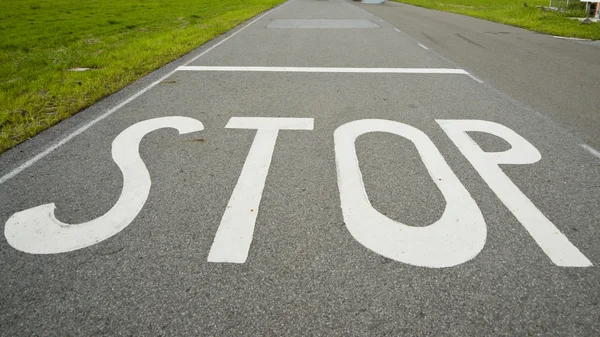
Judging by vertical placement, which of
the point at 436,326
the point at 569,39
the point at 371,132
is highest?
the point at 569,39

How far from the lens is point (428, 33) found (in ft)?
41.0

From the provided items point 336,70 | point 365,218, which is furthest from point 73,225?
point 336,70

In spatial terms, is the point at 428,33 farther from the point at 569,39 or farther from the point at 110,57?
the point at 110,57

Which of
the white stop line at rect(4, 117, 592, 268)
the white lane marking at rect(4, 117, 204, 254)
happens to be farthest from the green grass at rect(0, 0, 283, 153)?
the white stop line at rect(4, 117, 592, 268)

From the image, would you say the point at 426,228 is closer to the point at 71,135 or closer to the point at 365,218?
the point at 365,218

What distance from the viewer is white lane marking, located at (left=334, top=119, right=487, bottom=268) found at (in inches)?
92.0

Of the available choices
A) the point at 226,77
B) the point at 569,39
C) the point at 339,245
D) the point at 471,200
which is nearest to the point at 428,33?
the point at 569,39

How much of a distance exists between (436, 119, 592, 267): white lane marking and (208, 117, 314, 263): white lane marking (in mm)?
1698

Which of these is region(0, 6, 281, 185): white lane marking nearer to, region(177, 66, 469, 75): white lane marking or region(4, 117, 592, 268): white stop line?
region(4, 117, 592, 268): white stop line

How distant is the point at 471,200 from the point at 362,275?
1237 mm

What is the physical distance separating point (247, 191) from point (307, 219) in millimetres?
628

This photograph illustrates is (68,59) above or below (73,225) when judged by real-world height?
above

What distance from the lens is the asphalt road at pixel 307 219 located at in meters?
1.97

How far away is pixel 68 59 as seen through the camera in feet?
27.6
